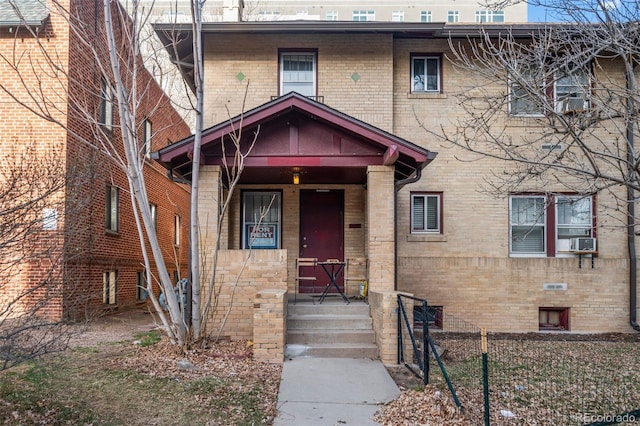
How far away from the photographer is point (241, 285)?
28.0 feet

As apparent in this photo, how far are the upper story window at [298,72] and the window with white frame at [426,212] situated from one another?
3.72 m

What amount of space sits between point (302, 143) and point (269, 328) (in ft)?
11.8

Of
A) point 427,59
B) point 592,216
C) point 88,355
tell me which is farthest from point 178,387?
point 592,216

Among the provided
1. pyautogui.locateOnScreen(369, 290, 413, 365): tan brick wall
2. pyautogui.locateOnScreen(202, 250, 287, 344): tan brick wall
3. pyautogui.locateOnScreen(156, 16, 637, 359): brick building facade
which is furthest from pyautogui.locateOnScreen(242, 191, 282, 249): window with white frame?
pyautogui.locateOnScreen(369, 290, 413, 365): tan brick wall

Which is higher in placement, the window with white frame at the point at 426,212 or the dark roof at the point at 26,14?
the dark roof at the point at 26,14

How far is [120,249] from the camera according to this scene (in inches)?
535

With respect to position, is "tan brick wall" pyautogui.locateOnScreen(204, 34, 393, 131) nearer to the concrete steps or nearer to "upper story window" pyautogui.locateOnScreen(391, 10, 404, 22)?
the concrete steps

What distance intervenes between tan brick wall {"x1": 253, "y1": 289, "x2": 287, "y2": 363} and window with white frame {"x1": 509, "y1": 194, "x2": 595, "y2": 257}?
678 cm

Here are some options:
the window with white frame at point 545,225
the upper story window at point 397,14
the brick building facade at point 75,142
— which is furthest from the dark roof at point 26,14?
the upper story window at point 397,14

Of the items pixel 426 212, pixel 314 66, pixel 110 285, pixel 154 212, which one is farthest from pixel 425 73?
pixel 154 212

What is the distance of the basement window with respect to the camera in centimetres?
1138

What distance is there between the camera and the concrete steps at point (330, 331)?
7.81 meters

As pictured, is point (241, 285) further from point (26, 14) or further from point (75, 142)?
point (26, 14)

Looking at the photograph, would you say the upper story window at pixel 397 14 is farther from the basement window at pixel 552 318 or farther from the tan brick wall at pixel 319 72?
the basement window at pixel 552 318
